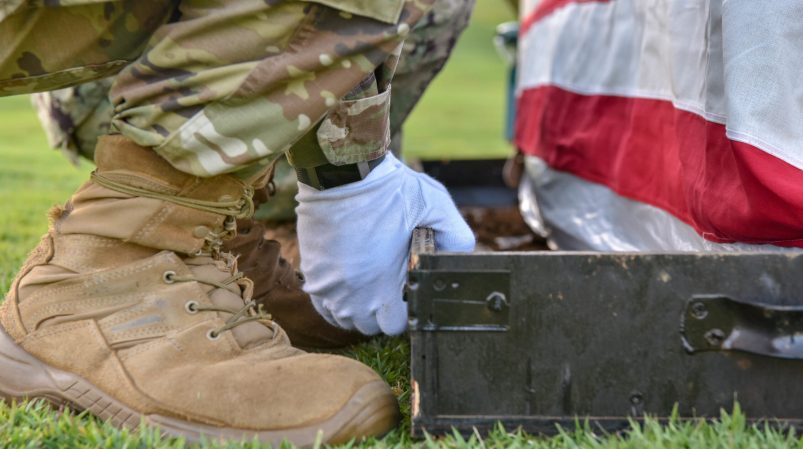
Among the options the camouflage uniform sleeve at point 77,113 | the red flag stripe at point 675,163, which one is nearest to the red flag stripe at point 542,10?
the red flag stripe at point 675,163

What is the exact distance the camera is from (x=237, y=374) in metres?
1.06

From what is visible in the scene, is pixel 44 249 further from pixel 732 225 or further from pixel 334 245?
pixel 732 225

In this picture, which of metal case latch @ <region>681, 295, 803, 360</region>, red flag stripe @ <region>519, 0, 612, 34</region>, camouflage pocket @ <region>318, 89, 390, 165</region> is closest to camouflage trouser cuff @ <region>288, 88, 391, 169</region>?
camouflage pocket @ <region>318, 89, 390, 165</region>

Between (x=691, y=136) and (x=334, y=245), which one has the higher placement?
(x=691, y=136)

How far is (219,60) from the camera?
1018mm

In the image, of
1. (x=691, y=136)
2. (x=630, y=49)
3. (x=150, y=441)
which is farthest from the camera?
(x=630, y=49)

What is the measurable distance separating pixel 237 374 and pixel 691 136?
0.83 meters

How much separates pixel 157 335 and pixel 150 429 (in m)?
0.12

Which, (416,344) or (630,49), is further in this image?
(630,49)

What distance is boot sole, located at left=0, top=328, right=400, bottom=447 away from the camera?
1027 mm

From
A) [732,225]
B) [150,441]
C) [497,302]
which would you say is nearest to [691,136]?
[732,225]

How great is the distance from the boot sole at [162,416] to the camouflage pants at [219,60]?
29 cm

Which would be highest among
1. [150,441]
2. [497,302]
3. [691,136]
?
[691,136]

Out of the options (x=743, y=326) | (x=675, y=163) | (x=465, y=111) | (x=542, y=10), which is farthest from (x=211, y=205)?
(x=465, y=111)
